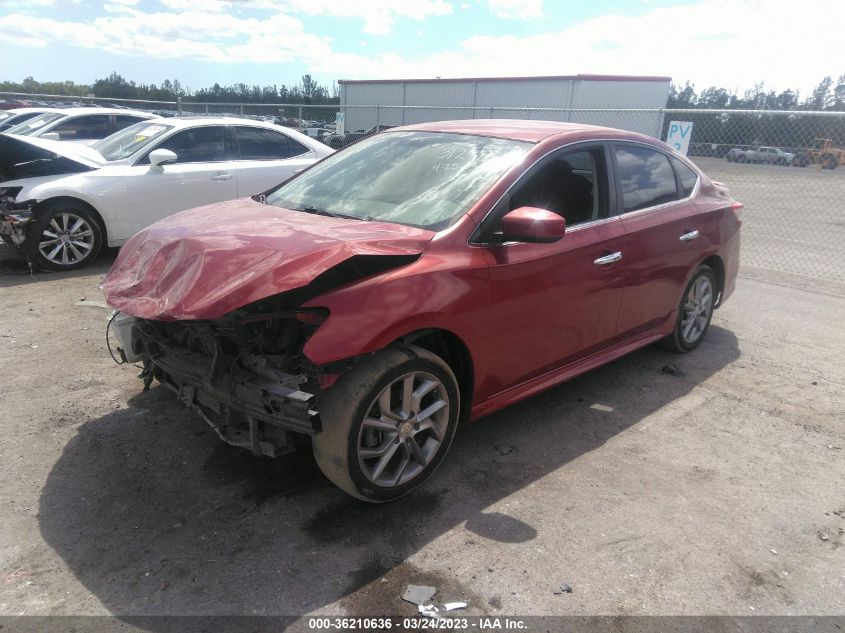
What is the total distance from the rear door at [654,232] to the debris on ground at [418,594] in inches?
94.2

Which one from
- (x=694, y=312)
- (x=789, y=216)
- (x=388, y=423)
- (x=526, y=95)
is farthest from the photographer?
(x=526, y=95)

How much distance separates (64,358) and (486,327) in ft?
10.8

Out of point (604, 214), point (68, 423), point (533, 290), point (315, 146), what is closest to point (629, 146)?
point (604, 214)

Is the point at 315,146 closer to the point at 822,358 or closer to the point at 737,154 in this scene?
the point at 822,358

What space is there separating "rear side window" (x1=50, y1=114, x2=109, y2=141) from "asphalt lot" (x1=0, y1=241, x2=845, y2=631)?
7765 mm

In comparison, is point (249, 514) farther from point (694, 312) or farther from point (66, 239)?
point (66, 239)

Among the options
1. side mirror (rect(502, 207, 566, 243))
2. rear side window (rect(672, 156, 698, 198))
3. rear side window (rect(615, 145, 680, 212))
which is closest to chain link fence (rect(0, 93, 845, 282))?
rear side window (rect(672, 156, 698, 198))

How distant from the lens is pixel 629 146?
4387 mm

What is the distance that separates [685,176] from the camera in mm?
4984

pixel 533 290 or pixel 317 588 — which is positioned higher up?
pixel 533 290

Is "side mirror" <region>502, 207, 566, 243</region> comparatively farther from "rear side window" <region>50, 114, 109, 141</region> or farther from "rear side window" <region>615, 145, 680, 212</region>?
"rear side window" <region>50, 114, 109, 141</region>

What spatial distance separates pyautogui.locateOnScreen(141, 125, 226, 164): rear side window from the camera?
7.75 m

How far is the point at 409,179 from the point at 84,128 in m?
9.76

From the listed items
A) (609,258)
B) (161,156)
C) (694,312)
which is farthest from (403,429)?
Answer: (161,156)
